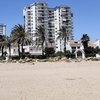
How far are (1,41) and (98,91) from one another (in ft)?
361

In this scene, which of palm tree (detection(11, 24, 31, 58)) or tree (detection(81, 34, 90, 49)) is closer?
palm tree (detection(11, 24, 31, 58))

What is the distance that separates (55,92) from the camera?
1650 centimetres

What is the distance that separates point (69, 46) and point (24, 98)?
137 m

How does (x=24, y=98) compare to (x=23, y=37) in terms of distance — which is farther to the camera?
(x=23, y=37)

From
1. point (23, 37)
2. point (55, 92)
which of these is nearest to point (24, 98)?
point (55, 92)

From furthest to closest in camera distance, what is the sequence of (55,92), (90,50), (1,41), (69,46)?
1. (69,46)
2. (1,41)
3. (90,50)
4. (55,92)

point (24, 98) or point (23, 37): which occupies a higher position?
point (23, 37)

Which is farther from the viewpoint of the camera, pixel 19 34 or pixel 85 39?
pixel 85 39

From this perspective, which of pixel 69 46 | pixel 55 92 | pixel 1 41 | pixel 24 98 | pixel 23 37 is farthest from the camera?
pixel 69 46

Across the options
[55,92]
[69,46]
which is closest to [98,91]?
[55,92]

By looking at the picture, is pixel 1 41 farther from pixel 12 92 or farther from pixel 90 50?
pixel 12 92

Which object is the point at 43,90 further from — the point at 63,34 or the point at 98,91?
the point at 63,34

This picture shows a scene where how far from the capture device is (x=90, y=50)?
11312 centimetres

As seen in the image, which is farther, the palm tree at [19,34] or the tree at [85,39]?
the tree at [85,39]
